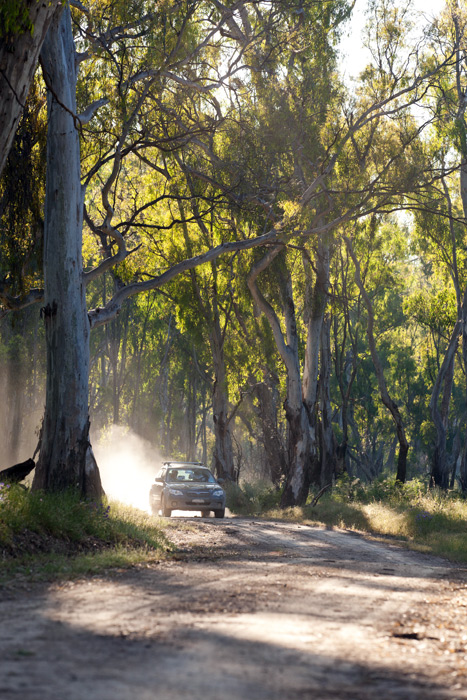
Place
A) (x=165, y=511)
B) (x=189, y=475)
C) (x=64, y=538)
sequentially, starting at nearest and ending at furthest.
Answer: (x=64, y=538) < (x=165, y=511) < (x=189, y=475)

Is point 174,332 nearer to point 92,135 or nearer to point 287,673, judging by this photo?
point 92,135

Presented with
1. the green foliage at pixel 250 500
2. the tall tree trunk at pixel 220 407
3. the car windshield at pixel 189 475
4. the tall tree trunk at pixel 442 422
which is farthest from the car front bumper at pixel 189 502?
the tall tree trunk at pixel 442 422

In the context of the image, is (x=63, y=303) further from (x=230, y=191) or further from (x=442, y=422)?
(x=442, y=422)

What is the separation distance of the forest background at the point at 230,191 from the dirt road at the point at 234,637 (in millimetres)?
5977

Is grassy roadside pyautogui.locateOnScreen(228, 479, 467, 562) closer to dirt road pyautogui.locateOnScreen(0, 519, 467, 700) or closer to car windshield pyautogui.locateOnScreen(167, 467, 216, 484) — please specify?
car windshield pyautogui.locateOnScreen(167, 467, 216, 484)

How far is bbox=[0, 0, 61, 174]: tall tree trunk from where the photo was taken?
858 cm

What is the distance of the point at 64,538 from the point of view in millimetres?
10773

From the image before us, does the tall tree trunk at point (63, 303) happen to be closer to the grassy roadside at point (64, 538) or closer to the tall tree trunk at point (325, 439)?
the grassy roadside at point (64, 538)

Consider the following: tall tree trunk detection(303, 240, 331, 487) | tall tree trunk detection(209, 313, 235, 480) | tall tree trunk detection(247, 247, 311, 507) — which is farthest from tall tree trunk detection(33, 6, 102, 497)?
tall tree trunk detection(209, 313, 235, 480)

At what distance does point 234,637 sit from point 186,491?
1783cm

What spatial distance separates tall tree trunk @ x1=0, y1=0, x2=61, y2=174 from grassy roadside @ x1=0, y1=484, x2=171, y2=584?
444cm

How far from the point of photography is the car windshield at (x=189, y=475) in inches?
930

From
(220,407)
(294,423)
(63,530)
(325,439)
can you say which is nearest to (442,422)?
(325,439)

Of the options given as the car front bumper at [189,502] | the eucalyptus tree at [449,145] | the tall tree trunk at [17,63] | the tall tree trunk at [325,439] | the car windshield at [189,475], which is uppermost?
the eucalyptus tree at [449,145]
